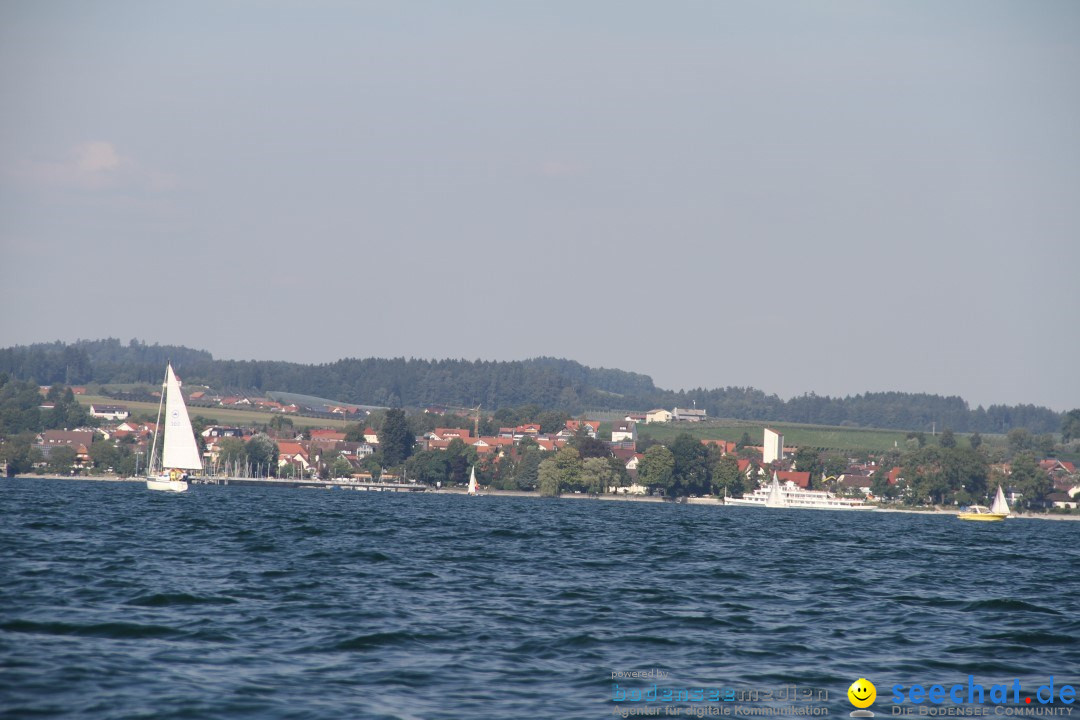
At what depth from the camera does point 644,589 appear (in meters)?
24.5

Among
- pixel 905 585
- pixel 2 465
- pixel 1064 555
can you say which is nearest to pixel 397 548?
pixel 905 585

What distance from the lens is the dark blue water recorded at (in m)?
13.5

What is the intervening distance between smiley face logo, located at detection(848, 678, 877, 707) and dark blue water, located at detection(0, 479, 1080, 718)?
122 millimetres

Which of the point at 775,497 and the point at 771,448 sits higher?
the point at 771,448

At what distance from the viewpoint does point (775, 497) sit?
142625 millimetres

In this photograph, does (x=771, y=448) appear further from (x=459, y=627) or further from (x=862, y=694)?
(x=862, y=694)

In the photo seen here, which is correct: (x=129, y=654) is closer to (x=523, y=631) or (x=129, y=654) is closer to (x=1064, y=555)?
(x=523, y=631)

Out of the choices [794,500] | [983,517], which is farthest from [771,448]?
[983,517]

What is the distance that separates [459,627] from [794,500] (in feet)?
435

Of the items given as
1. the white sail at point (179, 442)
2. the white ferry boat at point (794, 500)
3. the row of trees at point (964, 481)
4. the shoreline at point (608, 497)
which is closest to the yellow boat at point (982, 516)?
the shoreline at point (608, 497)

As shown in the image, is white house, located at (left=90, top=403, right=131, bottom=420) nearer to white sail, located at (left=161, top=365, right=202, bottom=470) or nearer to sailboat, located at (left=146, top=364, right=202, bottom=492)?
sailboat, located at (left=146, top=364, right=202, bottom=492)

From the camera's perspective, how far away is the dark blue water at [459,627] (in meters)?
13.5

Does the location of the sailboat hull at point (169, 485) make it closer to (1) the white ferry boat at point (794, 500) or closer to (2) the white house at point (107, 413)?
(1) the white ferry boat at point (794, 500)

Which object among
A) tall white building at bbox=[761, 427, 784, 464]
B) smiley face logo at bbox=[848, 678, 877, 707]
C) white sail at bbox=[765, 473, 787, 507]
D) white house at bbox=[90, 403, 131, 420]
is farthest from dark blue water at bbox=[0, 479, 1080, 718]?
white house at bbox=[90, 403, 131, 420]
